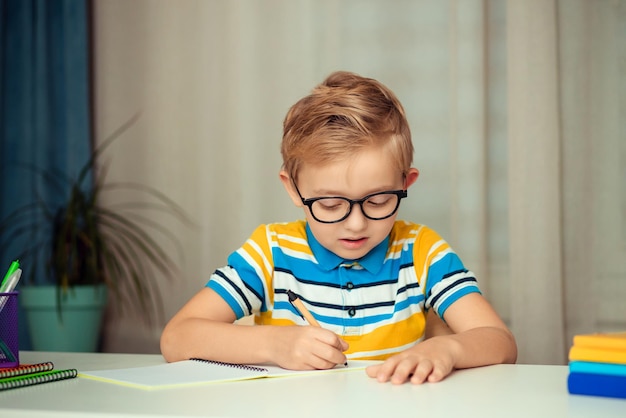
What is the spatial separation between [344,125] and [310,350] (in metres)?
0.44

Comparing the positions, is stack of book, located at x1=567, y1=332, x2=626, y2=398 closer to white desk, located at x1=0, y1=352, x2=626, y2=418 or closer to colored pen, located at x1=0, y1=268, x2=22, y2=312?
white desk, located at x1=0, y1=352, x2=626, y2=418

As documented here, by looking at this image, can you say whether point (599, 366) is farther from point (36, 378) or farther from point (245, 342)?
point (36, 378)

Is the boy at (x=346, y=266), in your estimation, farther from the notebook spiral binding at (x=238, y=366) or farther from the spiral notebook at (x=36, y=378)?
the spiral notebook at (x=36, y=378)

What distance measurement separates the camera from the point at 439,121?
2.71m

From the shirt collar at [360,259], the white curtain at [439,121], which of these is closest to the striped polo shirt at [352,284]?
the shirt collar at [360,259]

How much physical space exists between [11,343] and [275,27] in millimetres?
2169

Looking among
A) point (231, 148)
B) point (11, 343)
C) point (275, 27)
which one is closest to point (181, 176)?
point (231, 148)

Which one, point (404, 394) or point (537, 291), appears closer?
point (404, 394)

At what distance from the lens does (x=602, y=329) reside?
250 centimetres

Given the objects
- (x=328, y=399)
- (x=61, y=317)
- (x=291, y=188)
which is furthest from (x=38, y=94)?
(x=328, y=399)

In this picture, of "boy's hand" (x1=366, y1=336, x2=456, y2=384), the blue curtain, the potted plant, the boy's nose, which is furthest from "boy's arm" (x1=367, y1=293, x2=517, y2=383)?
the blue curtain

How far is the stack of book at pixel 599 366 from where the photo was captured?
755mm

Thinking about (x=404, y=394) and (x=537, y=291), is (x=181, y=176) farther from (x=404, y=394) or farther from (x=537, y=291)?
(x=404, y=394)

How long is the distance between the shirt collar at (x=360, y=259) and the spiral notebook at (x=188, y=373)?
33cm
